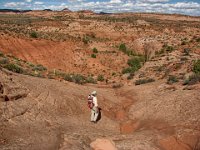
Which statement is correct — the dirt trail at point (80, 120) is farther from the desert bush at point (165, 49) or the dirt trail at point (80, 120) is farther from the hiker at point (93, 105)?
the desert bush at point (165, 49)

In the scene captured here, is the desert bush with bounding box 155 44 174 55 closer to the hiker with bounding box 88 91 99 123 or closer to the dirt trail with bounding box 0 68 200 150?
the dirt trail with bounding box 0 68 200 150

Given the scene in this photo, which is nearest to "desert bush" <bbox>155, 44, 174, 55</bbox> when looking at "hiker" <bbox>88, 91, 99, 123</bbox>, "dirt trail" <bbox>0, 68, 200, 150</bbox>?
"dirt trail" <bbox>0, 68, 200, 150</bbox>

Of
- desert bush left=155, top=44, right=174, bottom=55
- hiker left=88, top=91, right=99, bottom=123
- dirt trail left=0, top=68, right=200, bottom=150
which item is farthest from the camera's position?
desert bush left=155, top=44, right=174, bottom=55

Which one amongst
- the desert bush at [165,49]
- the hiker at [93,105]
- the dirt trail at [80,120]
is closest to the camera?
the dirt trail at [80,120]

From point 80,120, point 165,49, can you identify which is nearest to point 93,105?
point 80,120

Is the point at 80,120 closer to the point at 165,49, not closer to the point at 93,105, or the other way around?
the point at 93,105

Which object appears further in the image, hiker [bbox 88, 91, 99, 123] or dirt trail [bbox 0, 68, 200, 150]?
hiker [bbox 88, 91, 99, 123]

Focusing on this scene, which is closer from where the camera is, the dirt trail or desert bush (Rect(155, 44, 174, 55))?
the dirt trail

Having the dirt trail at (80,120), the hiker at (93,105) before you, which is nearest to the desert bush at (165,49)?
the dirt trail at (80,120)

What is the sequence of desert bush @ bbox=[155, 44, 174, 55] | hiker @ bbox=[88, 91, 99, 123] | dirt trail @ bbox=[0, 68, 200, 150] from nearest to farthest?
1. dirt trail @ bbox=[0, 68, 200, 150]
2. hiker @ bbox=[88, 91, 99, 123]
3. desert bush @ bbox=[155, 44, 174, 55]

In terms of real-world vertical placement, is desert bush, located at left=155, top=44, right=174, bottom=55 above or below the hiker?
below

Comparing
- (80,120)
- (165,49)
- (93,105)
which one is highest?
(93,105)

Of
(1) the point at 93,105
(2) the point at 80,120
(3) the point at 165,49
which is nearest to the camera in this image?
(1) the point at 93,105

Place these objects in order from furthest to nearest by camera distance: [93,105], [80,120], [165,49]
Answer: [165,49] → [80,120] → [93,105]
